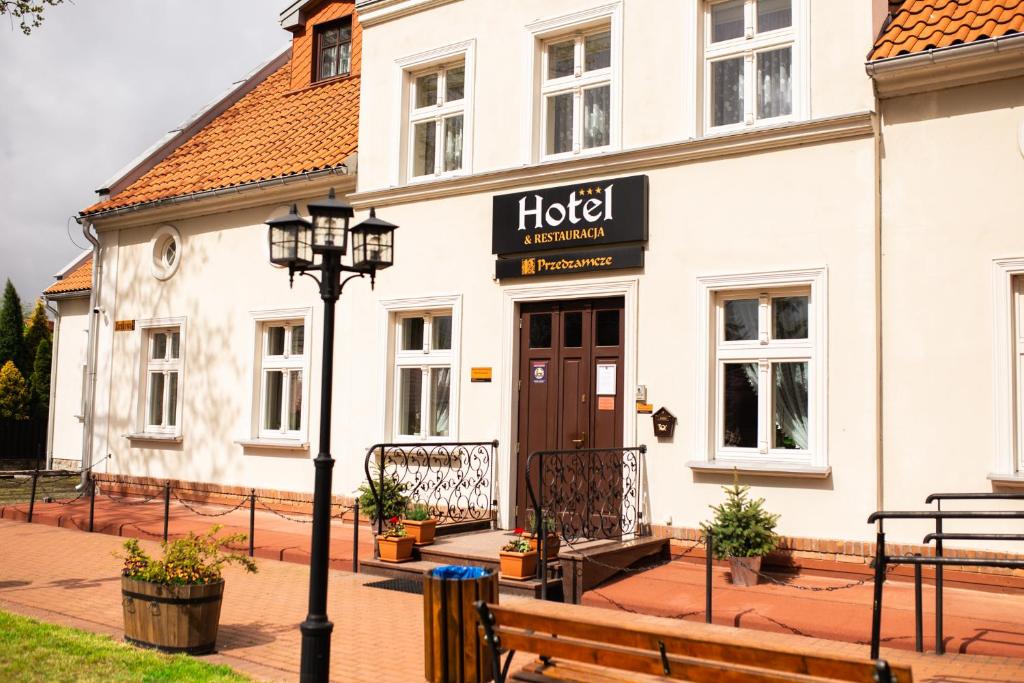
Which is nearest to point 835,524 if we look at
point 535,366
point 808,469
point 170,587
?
point 808,469

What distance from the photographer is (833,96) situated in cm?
1015

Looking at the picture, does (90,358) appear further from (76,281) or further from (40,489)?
(76,281)

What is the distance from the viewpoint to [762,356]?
10398 millimetres

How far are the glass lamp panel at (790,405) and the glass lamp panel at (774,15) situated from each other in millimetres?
3755

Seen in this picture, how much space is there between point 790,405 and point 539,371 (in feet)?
10.5

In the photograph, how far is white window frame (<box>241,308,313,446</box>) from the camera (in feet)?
48.8

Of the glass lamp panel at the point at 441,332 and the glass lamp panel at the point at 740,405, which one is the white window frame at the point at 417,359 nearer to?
the glass lamp panel at the point at 441,332

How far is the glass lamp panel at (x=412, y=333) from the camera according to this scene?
44.7ft

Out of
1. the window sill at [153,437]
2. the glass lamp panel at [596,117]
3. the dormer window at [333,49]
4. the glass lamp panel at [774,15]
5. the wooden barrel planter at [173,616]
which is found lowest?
the wooden barrel planter at [173,616]

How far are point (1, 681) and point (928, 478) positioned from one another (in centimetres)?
807

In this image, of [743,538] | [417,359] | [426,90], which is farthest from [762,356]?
[426,90]

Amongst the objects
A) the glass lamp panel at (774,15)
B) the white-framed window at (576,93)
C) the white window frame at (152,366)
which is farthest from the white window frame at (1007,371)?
the white window frame at (152,366)

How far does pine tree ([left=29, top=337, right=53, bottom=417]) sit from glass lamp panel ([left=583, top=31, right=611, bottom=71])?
23.9m

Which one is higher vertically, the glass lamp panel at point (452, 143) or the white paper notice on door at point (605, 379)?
the glass lamp panel at point (452, 143)
